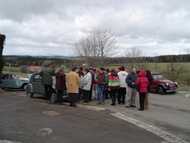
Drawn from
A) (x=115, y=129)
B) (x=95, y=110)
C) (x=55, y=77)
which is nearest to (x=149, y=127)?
(x=115, y=129)

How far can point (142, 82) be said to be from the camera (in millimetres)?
13852

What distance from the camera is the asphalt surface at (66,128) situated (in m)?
8.28

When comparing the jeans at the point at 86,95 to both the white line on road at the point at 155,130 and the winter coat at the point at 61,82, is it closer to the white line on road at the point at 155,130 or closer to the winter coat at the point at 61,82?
the winter coat at the point at 61,82

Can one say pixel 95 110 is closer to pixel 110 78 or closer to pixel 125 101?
pixel 110 78

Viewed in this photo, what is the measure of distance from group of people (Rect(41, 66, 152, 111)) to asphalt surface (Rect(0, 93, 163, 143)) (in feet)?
6.34

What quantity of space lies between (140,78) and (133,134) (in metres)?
5.23

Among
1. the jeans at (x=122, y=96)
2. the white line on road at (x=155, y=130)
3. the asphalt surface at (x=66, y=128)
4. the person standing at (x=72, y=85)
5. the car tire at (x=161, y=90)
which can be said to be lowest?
the car tire at (x=161, y=90)

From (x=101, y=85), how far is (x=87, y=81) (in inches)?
26.8

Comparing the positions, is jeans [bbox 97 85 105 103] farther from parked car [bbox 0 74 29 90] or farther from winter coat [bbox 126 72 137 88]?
parked car [bbox 0 74 29 90]

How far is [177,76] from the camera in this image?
32562 millimetres

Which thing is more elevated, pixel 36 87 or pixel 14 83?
pixel 36 87

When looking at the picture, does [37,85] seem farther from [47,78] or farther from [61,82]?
[61,82]

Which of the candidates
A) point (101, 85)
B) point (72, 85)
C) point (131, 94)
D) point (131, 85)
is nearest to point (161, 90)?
point (101, 85)

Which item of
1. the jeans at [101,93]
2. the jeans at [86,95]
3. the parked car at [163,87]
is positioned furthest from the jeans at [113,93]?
the parked car at [163,87]
